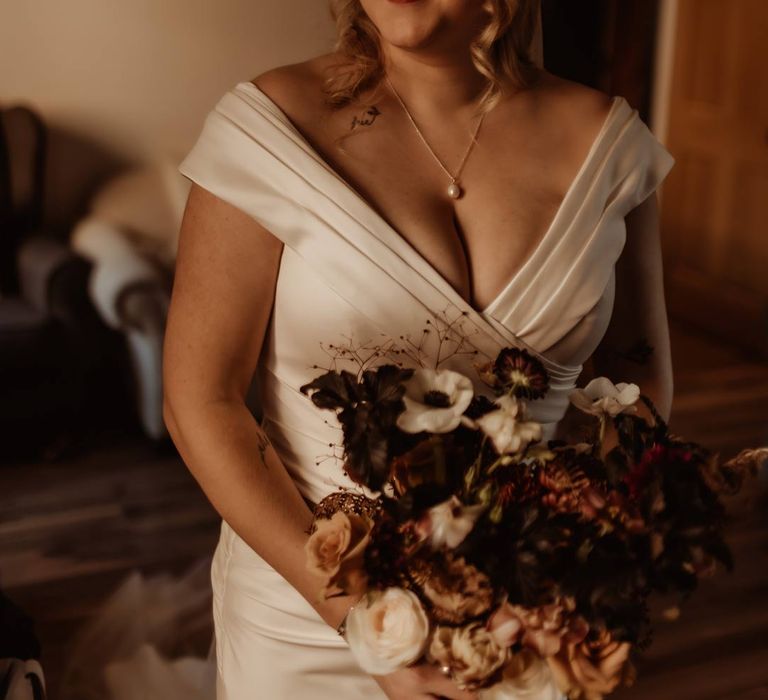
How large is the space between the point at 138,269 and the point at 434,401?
3.45 m

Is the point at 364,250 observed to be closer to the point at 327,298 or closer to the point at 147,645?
the point at 327,298

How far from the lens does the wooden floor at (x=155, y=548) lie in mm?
2963

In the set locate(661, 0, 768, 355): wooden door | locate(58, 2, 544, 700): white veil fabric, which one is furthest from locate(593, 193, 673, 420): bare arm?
locate(661, 0, 768, 355): wooden door

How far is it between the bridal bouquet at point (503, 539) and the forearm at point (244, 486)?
317mm

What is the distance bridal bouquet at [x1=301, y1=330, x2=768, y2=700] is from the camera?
905 millimetres

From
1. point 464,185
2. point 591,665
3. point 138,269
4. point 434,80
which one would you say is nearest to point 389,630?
point 591,665

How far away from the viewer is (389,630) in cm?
94

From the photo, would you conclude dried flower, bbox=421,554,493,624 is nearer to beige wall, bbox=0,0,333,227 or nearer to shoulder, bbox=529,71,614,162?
shoulder, bbox=529,71,614,162

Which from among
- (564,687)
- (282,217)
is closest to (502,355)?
(564,687)

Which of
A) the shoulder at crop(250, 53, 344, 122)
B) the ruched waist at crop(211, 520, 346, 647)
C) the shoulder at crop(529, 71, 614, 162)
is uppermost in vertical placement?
the shoulder at crop(250, 53, 344, 122)

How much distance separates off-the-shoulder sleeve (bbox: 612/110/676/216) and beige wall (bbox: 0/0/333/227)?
3338mm

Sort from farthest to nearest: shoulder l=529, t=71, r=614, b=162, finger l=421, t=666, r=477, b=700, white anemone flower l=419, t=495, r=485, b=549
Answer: shoulder l=529, t=71, r=614, b=162, finger l=421, t=666, r=477, b=700, white anemone flower l=419, t=495, r=485, b=549

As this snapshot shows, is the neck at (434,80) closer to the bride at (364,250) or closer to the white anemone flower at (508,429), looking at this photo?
the bride at (364,250)

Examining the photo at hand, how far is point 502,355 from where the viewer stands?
101 cm
